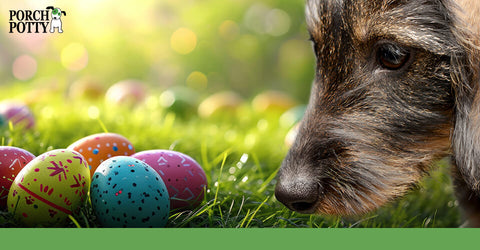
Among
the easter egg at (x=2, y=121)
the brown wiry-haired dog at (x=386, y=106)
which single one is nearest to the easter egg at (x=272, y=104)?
the easter egg at (x=2, y=121)

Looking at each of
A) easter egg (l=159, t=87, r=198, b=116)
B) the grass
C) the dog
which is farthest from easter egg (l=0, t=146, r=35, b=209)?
easter egg (l=159, t=87, r=198, b=116)

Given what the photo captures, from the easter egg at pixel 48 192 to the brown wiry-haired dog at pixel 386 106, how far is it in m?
0.62

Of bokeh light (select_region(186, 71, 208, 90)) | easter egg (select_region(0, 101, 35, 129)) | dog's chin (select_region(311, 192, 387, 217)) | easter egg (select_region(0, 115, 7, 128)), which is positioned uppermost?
dog's chin (select_region(311, 192, 387, 217))

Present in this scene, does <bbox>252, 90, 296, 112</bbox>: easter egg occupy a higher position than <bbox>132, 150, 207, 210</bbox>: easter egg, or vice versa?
<bbox>132, 150, 207, 210</bbox>: easter egg

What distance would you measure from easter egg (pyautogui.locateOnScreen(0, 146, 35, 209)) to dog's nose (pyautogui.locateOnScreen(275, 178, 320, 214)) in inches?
33.6

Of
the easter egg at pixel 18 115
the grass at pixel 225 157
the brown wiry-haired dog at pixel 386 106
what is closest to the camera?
the brown wiry-haired dog at pixel 386 106

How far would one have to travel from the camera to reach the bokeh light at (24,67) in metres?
5.23

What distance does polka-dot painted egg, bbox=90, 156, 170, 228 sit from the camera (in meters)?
1.34

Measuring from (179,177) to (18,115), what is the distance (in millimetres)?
1346

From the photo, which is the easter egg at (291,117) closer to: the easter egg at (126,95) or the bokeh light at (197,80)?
the easter egg at (126,95)

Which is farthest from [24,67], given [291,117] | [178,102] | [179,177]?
[179,177]

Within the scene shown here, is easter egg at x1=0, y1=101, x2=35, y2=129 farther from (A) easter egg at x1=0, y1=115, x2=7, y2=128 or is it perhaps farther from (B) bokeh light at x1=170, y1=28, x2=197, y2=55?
(B) bokeh light at x1=170, y1=28, x2=197, y2=55

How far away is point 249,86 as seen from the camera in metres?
5.94

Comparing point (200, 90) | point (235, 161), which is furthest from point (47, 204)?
point (200, 90)
